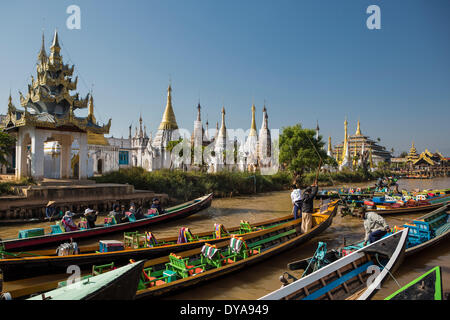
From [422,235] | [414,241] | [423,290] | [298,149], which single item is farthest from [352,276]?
[298,149]

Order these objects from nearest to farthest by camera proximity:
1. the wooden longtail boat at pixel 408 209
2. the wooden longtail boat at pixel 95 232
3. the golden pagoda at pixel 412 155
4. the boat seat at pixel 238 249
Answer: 1. the boat seat at pixel 238 249
2. the wooden longtail boat at pixel 95 232
3. the wooden longtail boat at pixel 408 209
4. the golden pagoda at pixel 412 155

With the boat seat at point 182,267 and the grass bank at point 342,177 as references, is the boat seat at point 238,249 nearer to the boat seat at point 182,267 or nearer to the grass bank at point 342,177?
the boat seat at point 182,267

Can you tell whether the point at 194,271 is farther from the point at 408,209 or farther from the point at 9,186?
the point at 408,209

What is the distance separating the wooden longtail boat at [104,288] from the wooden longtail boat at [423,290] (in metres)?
3.52

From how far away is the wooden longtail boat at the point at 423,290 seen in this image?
13.4 ft

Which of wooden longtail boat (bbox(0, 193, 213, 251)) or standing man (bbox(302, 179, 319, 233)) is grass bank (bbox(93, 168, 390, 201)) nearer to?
wooden longtail boat (bbox(0, 193, 213, 251))

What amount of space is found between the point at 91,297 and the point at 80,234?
231 inches

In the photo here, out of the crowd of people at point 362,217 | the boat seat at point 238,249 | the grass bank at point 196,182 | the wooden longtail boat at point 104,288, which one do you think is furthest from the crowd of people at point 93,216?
the grass bank at point 196,182

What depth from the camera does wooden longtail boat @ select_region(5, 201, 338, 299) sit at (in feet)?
16.3

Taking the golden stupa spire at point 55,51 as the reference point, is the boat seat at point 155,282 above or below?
below

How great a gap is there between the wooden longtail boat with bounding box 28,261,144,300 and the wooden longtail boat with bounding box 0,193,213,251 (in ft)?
14.6

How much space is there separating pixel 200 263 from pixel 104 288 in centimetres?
299

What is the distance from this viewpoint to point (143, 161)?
3444cm

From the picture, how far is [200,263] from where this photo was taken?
21.1ft
